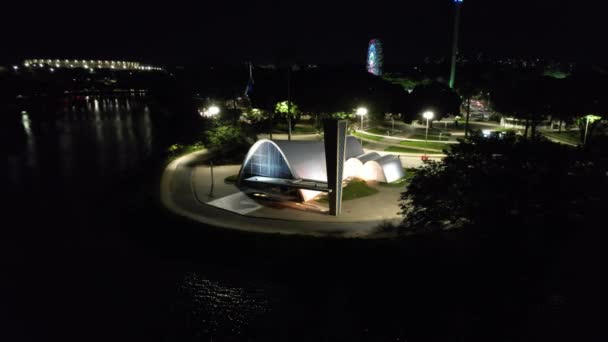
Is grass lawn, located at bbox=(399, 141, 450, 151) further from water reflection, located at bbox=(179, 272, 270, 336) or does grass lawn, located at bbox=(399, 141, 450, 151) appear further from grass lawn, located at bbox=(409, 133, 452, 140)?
water reflection, located at bbox=(179, 272, 270, 336)

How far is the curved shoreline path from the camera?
19.8 m

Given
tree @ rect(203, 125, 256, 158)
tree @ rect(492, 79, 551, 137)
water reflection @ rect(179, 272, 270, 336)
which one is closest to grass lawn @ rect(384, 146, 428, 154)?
tree @ rect(203, 125, 256, 158)

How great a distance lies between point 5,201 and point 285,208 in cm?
1898

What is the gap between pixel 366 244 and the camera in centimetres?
1784

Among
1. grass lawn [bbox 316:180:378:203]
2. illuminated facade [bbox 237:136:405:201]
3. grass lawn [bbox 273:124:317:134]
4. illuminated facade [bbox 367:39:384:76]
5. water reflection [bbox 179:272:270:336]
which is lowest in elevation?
water reflection [bbox 179:272:270:336]

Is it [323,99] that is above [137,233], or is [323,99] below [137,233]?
above

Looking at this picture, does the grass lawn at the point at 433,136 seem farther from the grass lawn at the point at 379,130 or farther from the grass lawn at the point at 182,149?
the grass lawn at the point at 182,149

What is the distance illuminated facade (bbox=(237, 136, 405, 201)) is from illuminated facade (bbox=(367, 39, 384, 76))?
6492 centimetres

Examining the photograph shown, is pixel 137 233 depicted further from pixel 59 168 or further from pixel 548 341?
pixel 59 168

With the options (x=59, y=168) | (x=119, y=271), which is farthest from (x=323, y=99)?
(x=119, y=271)

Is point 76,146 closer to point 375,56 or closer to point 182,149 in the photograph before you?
point 182,149

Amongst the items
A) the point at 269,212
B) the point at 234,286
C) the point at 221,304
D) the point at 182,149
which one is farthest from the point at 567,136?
the point at 221,304

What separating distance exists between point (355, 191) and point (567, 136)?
3689 cm

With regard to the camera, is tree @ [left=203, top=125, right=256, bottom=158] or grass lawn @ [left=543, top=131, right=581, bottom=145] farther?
grass lawn @ [left=543, top=131, right=581, bottom=145]
